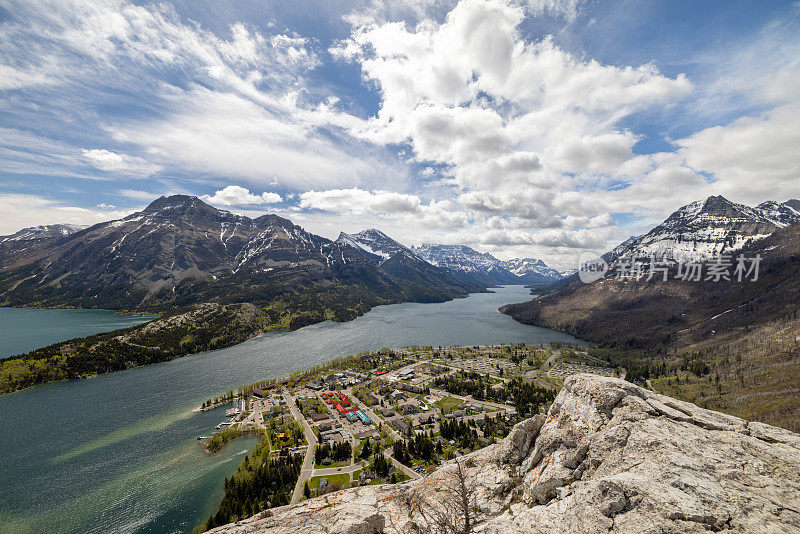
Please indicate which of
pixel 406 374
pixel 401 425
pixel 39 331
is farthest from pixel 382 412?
pixel 39 331

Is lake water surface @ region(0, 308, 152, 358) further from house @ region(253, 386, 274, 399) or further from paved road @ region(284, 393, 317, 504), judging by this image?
paved road @ region(284, 393, 317, 504)

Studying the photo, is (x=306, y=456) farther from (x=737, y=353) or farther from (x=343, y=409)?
(x=737, y=353)

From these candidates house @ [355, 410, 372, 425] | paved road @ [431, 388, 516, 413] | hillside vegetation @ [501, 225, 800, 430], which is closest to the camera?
house @ [355, 410, 372, 425]

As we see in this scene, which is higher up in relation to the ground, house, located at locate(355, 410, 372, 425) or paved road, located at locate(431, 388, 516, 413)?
house, located at locate(355, 410, 372, 425)

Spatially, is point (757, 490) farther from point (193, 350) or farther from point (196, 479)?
point (193, 350)

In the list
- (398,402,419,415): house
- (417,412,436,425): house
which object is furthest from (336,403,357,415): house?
(417,412,436,425): house

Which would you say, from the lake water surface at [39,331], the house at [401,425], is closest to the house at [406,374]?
the house at [401,425]
